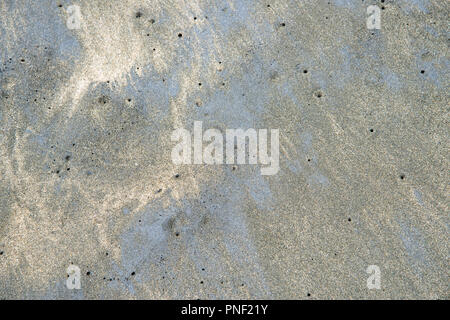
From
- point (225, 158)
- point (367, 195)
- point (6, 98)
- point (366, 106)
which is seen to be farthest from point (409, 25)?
point (6, 98)

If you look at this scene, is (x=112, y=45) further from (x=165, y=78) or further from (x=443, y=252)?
(x=443, y=252)

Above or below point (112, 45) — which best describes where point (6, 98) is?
below

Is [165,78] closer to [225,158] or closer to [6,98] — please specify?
[225,158]

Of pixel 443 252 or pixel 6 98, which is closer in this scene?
pixel 443 252

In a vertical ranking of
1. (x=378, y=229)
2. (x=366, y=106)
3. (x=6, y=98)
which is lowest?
(x=378, y=229)

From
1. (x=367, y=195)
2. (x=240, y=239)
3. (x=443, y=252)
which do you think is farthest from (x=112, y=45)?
(x=443, y=252)

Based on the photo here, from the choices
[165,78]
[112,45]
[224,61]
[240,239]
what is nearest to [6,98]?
[112,45]

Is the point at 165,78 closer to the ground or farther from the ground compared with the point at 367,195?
farther from the ground
